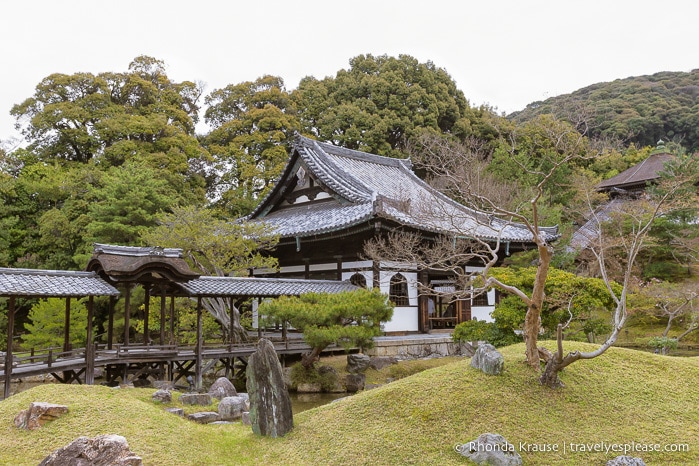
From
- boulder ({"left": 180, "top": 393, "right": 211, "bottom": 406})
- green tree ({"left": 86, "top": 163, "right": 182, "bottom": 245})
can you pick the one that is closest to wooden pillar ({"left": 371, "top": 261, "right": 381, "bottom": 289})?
boulder ({"left": 180, "top": 393, "right": 211, "bottom": 406})

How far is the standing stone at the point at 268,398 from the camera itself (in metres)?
8.48

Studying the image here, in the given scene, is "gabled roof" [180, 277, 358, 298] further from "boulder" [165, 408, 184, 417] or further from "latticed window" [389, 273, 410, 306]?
"boulder" [165, 408, 184, 417]

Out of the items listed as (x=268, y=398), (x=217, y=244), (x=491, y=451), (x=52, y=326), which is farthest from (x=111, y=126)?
(x=491, y=451)

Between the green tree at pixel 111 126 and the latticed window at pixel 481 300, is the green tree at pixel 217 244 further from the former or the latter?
the green tree at pixel 111 126

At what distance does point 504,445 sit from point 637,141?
189ft

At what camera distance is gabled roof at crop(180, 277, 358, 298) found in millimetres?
15702

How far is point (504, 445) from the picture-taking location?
22.9 ft

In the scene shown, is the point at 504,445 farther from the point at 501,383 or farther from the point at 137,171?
the point at 137,171

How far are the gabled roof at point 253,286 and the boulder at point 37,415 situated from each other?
655 cm

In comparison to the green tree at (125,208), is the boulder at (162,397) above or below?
below

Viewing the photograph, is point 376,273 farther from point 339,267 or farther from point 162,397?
point 162,397

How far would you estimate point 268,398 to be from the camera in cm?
849

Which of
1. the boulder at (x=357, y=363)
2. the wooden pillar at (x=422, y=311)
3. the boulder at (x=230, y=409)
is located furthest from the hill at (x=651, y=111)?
the boulder at (x=230, y=409)

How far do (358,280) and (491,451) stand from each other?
13175mm
